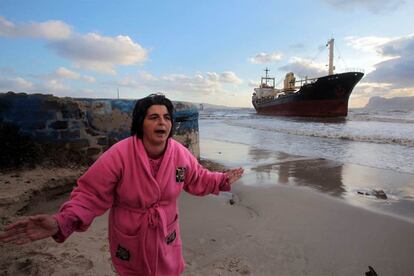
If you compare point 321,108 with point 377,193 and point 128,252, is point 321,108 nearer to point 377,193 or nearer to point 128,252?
point 377,193

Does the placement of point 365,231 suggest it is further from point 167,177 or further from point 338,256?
point 167,177

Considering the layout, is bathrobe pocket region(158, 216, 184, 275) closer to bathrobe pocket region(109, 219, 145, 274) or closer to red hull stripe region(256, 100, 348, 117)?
bathrobe pocket region(109, 219, 145, 274)

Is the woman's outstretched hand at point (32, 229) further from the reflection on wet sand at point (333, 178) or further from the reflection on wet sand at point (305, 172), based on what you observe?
the reflection on wet sand at point (305, 172)

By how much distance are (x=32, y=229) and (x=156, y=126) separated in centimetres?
80

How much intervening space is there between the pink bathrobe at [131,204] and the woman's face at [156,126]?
68mm

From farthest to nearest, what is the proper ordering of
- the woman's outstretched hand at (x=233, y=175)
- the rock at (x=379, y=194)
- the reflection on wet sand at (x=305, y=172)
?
the reflection on wet sand at (x=305, y=172)
the rock at (x=379, y=194)
the woman's outstretched hand at (x=233, y=175)

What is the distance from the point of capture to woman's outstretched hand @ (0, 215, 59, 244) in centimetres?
156

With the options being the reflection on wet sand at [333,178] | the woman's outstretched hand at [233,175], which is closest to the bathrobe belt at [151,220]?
the woman's outstretched hand at [233,175]

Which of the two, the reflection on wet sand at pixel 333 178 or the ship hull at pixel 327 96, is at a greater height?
the ship hull at pixel 327 96

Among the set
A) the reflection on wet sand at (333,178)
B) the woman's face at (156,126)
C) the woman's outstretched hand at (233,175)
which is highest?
the woman's face at (156,126)

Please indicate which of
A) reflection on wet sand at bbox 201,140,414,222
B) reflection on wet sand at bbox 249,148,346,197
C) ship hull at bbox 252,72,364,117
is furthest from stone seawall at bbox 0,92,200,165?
ship hull at bbox 252,72,364,117

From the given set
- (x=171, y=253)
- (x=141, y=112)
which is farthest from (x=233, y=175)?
(x=141, y=112)

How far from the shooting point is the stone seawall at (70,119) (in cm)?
537

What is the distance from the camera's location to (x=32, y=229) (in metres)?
1.59
